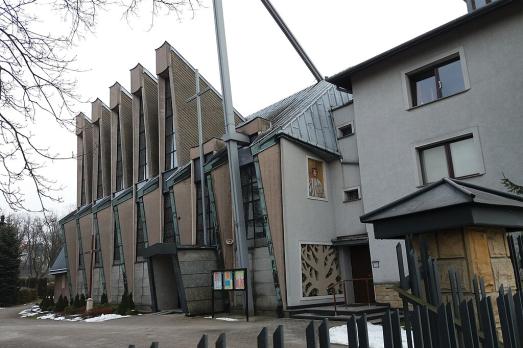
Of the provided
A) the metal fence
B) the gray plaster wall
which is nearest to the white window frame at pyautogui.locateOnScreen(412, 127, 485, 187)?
the gray plaster wall

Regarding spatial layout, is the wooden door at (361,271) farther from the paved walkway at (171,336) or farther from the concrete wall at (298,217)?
the paved walkway at (171,336)

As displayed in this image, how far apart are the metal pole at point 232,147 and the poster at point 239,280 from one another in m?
0.67

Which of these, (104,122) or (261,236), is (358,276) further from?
(104,122)

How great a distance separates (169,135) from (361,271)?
14.4 metres

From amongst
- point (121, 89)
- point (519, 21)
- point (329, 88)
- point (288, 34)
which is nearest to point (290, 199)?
point (329, 88)

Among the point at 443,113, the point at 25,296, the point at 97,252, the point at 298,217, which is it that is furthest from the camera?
the point at 25,296

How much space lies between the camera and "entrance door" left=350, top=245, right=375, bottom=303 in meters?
18.2

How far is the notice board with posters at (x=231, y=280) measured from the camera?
1625 cm

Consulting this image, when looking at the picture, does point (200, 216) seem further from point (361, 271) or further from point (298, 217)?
point (361, 271)

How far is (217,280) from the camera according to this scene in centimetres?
1741

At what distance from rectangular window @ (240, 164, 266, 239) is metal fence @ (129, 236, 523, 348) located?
1399 centimetres

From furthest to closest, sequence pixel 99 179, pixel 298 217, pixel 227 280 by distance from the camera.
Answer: pixel 99 179 < pixel 298 217 < pixel 227 280

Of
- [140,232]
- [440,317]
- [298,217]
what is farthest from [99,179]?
[440,317]

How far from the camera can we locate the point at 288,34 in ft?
Result: 83.4
